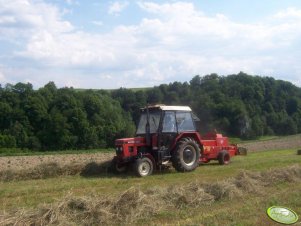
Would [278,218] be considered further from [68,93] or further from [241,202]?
[68,93]

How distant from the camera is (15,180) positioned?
13.2 m

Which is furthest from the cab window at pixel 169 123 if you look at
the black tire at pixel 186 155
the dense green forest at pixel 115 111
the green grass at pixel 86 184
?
the dense green forest at pixel 115 111

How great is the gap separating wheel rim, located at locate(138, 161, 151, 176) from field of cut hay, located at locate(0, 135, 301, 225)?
1.39 feet

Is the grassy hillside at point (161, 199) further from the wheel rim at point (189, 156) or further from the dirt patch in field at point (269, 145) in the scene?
the dirt patch in field at point (269, 145)

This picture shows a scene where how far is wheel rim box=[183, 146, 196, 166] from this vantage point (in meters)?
14.5

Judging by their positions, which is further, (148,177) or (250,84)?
(250,84)

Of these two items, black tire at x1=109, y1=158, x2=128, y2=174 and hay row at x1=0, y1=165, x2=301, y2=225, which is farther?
black tire at x1=109, y1=158, x2=128, y2=174

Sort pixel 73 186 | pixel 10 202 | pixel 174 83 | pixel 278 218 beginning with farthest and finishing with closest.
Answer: pixel 174 83
pixel 73 186
pixel 10 202
pixel 278 218

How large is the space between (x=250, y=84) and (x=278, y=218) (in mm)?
45039

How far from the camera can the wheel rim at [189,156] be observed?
571 inches

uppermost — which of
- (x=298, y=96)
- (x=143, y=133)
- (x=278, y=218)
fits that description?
(x=298, y=96)

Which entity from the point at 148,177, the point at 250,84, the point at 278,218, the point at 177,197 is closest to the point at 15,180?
the point at 148,177

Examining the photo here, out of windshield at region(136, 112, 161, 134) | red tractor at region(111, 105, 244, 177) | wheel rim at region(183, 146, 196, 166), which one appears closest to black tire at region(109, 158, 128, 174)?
red tractor at region(111, 105, 244, 177)

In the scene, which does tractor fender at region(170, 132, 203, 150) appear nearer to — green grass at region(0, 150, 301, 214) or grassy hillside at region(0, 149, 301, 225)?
green grass at region(0, 150, 301, 214)
